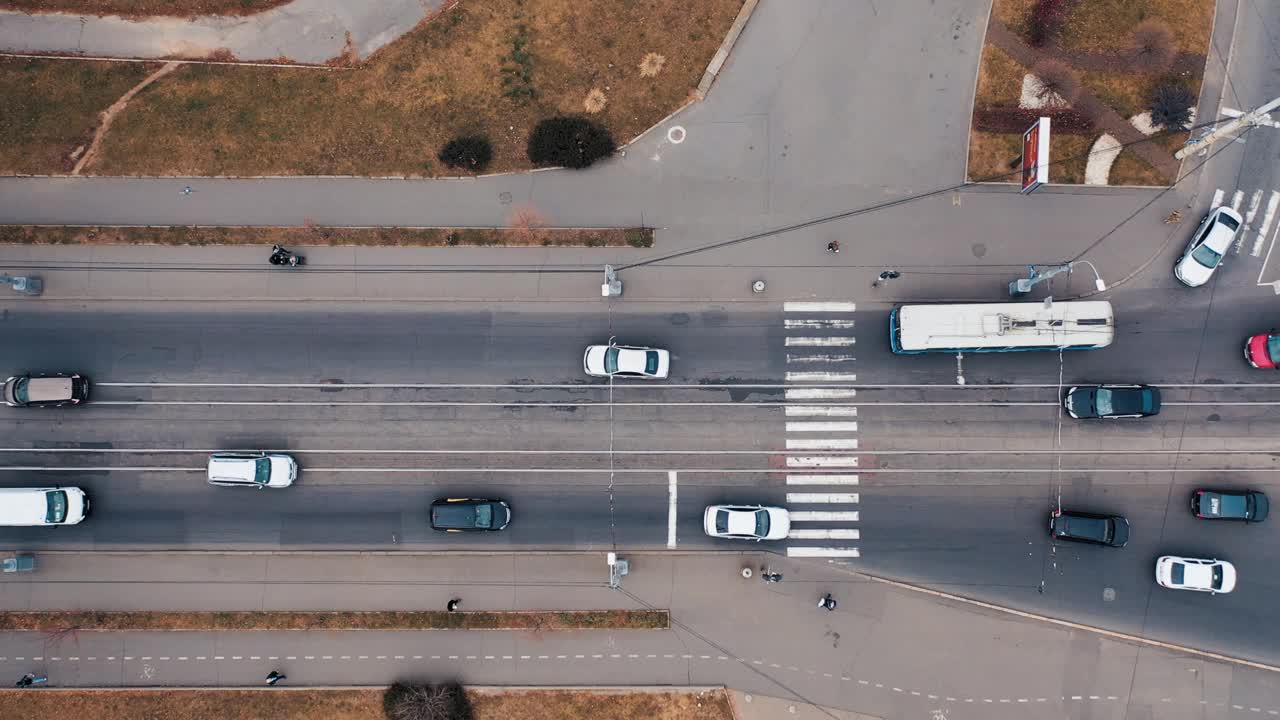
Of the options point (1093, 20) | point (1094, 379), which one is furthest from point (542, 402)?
point (1093, 20)

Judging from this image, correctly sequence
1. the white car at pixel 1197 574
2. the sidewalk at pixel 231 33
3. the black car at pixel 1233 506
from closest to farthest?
the white car at pixel 1197 574
the black car at pixel 1233 506
the sidewalk at pixel 231 33

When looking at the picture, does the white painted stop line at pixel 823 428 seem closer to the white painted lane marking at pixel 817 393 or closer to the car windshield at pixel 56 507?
the white painted lane marking at pixel 817 393

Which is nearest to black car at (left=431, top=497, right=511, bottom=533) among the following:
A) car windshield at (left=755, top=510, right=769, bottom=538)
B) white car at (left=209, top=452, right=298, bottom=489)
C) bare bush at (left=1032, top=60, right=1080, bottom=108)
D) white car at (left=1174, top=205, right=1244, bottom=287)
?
white car at (left=209, top=452, right=298, bottom=489)

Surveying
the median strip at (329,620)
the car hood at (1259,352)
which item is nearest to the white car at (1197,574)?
the car hood at (1259,352)

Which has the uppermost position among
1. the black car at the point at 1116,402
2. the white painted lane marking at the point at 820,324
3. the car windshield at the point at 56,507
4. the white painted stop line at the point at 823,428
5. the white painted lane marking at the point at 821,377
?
the white painted lane marking at the point at 820,324

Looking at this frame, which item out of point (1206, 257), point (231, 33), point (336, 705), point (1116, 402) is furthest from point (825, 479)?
point (231, 33)

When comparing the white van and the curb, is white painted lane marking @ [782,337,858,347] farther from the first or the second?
the white van

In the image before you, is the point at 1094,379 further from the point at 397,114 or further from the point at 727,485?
the point at 397,114
